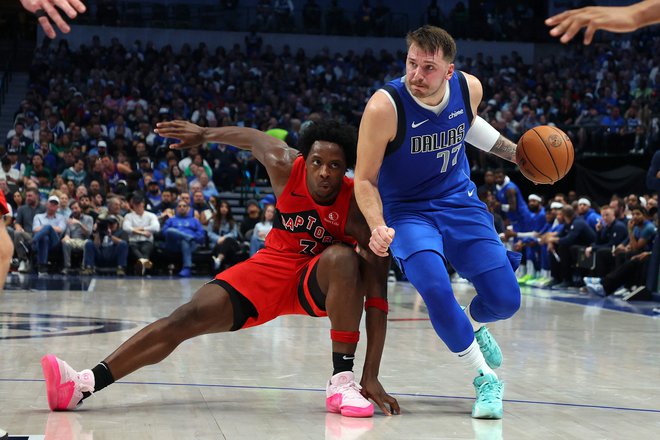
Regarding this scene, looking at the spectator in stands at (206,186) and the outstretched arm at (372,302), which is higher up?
the outstretched arm at (372,302)

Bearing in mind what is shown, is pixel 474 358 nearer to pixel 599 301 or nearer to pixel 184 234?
pixel 599 301

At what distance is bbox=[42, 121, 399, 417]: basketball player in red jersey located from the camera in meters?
4.03

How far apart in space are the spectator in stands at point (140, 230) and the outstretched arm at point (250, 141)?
30.5ft

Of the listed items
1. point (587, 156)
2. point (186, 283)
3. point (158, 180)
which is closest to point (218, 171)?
point (158, 180)

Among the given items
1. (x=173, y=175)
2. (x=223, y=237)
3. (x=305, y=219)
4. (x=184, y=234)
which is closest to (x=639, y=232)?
(x=223, y=237)

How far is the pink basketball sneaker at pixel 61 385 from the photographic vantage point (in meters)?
3.88

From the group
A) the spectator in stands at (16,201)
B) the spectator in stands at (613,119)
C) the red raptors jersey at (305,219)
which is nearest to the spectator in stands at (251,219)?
the spectator in stands at (16,201)

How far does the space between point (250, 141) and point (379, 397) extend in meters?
1.42

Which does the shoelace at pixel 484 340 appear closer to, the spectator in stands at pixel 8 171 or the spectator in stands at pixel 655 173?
the spectator in stands at pixel 655 173

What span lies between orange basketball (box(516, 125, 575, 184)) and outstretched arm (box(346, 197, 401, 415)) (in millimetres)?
969

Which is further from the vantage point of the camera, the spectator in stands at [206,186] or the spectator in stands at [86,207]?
the spectator in stands at [206,186]

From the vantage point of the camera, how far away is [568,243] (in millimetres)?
12930

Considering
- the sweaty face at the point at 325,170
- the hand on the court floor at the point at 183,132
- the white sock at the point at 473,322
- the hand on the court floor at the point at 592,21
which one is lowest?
the white sock at the point at 473,322

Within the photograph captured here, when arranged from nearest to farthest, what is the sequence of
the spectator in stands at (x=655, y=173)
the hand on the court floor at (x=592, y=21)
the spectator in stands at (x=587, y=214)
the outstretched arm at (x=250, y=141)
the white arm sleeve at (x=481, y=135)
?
the hand on the court floor at (x=592, y=21) → the outstretched arm at (x=250, y=141) → the white arm sleeve at (x=481, y=135) → the spectator in stands at (x=655, y=173) → the spectator in stands at (x=587, y=214)
